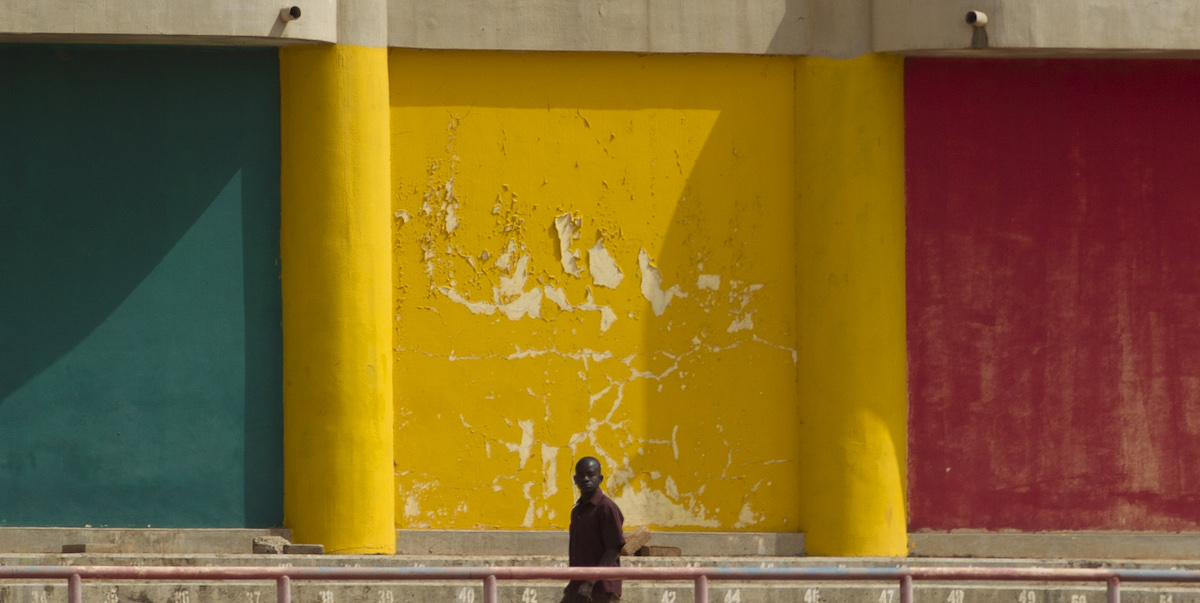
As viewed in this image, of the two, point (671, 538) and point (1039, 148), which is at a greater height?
point (1039, 148)

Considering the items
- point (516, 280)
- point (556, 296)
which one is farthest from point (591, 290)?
point (516, 280)

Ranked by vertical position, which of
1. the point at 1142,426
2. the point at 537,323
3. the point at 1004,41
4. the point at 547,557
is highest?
the point at 1004,41

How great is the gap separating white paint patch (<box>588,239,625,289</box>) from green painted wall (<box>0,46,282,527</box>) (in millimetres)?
2671

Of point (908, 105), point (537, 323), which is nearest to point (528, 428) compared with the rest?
point (537, 323)

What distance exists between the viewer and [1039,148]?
13.9 meters

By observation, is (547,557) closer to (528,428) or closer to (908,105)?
(528,428)

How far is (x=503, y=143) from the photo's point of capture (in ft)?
44.9

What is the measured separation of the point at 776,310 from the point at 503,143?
2736 millimetres

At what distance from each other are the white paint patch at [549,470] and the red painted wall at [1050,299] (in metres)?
3.07

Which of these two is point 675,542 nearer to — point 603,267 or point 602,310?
point 602,310

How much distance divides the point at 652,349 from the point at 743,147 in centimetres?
190

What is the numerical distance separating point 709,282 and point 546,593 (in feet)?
10.4

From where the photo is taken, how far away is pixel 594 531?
10.1m

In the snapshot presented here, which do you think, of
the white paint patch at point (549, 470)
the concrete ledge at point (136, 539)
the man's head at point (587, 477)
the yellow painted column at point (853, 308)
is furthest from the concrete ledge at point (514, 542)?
the man's head at point (587, 477)
